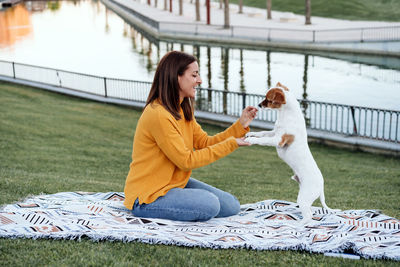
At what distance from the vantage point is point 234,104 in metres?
16.8

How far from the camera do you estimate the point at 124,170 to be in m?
10.4

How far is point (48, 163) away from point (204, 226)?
19.3ft

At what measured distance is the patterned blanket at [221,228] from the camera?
4469mm

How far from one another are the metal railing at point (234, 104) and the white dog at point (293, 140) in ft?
29.4

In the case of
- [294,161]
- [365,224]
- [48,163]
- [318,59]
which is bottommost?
[318,59]

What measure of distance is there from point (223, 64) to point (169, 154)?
27.1 m

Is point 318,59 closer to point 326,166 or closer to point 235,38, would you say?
point 235,38

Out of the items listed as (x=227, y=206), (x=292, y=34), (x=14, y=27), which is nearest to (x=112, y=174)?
(x=227, y=206)

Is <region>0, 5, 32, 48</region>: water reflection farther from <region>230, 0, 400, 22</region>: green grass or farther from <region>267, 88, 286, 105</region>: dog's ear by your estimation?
<region>267, 88, 286, 105</region>: dog's ear

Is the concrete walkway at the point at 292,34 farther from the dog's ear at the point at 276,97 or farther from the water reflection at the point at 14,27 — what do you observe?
the dog's ear at the point at 276,97

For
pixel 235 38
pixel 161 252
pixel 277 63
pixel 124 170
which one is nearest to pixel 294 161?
pixel 161 252

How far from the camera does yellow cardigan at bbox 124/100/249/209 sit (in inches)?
187

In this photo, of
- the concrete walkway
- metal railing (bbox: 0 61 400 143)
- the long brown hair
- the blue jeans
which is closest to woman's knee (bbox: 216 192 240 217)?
the blue jeans

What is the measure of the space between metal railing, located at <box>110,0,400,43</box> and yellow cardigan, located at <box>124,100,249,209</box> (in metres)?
32.0
